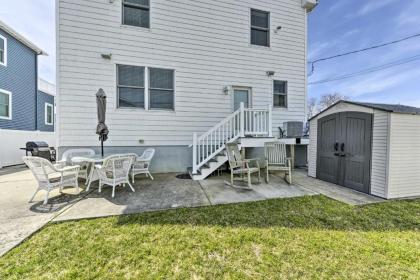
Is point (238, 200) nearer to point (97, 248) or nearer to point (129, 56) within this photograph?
point (97, 248)

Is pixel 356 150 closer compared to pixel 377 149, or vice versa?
pixel 377 149

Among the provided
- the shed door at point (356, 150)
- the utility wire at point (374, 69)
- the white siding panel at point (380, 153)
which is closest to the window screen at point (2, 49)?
the shed door at point (356, 150)

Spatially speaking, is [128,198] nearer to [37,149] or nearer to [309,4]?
[37,149]

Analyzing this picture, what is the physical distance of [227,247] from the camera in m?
2.47

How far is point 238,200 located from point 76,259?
2954 millimetres

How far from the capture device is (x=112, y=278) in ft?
6.31

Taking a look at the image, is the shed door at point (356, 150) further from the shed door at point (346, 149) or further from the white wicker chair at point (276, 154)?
the white wicker chair at point (276, 154)

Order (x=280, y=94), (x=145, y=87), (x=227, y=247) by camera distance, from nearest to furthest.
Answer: (x=227, y=247) < (x=145, y=87) < (x=280, y=94)

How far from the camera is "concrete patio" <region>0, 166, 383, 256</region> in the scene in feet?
10.4

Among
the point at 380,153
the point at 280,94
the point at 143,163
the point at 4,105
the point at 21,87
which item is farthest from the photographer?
the point at 21,87

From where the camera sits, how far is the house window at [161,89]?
6.82m

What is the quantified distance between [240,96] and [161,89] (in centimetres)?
326

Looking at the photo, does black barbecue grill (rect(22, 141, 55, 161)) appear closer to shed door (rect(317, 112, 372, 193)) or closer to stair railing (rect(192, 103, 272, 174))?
stair railing (rect(192, 103, 272, 174))

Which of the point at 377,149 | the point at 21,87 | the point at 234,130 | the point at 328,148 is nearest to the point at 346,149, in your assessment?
the point at 328,148
